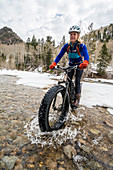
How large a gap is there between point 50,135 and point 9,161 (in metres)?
0.79

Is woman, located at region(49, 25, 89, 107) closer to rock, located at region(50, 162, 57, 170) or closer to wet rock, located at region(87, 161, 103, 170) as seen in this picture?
wet rock, located at region(87, 161, 103, 170)

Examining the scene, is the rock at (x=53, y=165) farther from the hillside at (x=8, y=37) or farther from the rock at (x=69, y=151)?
the hillside at (x=8, y=37)

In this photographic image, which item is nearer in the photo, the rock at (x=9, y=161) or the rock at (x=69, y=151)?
the rock at (x=9, y=161)

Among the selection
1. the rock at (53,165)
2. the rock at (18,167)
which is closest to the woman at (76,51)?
the rock at (53,165)

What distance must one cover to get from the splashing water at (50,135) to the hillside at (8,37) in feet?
558

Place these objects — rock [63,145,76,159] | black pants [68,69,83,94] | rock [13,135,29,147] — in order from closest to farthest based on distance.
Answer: rock [63,145,76,159] → rock [13,135,29,147] → black pants [68,69,83,94]

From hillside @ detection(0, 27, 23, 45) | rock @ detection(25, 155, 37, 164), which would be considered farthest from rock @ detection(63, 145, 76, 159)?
hillside @ detection(0, 27, 23, 45)

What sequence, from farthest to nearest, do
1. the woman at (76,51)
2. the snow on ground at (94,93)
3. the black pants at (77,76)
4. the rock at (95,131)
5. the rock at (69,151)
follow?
the snow on ground at (94,93), the black pants at (77,76), the woman at (76,51), the rock at (95,131), the rock at (69,151)

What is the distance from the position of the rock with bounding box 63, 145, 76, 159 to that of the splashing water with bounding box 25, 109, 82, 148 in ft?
0.44

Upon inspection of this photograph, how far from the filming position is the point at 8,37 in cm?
16550

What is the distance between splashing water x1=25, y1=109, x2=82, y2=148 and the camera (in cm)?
178

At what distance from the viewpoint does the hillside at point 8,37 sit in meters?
154

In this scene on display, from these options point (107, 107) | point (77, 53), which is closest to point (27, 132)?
point (77, 53)

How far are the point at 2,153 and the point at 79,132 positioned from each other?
1519 mm
